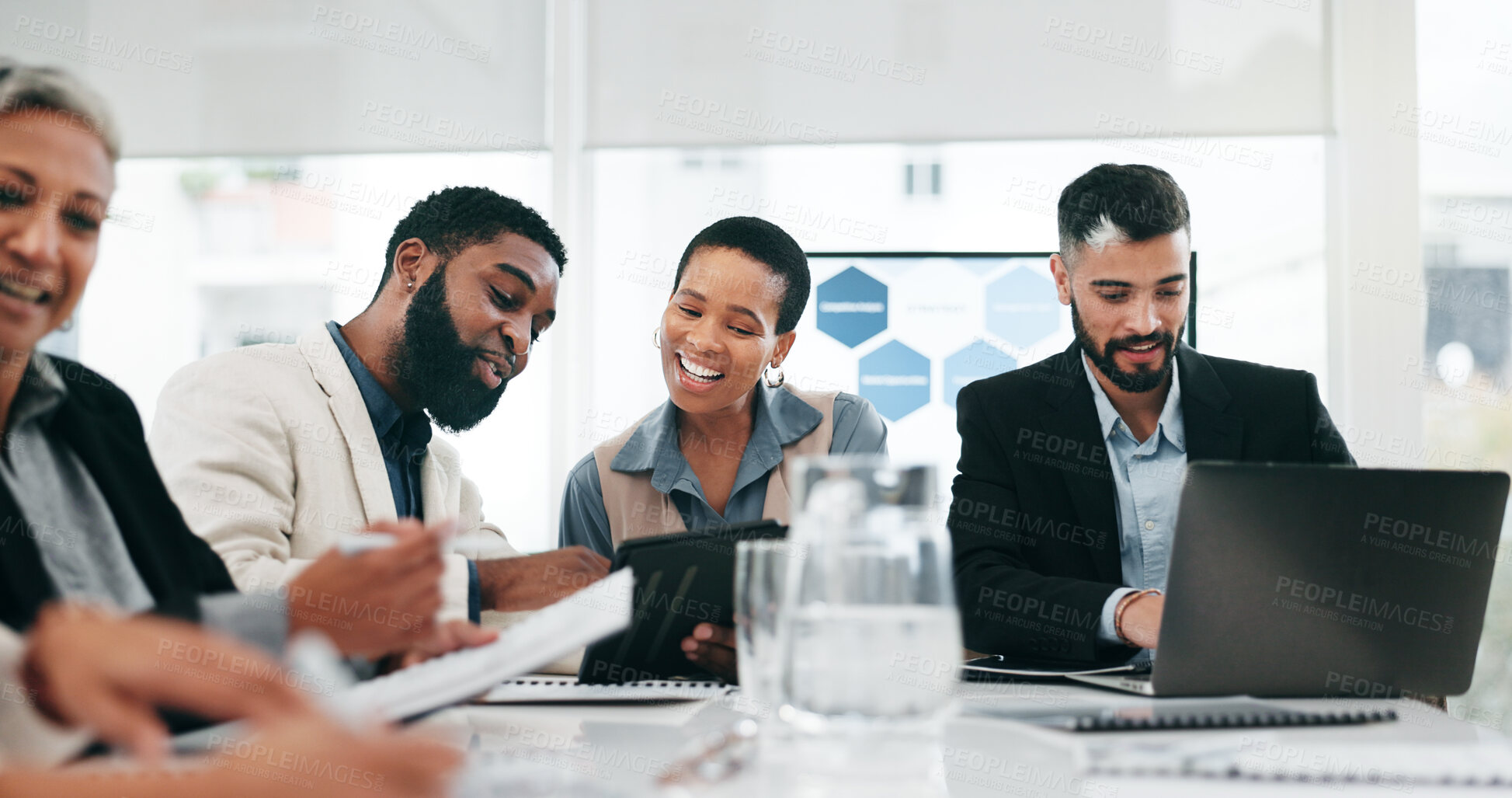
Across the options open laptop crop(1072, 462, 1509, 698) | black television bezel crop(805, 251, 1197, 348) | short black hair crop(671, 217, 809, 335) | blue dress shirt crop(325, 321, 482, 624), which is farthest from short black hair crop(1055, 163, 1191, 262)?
blue dress shirt crop(325, 321, 482, 624)

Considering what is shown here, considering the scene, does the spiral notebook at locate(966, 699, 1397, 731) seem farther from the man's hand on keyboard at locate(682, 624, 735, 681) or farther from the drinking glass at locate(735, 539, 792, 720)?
the man's hand on keyboard at locate(682, 624, 735, 681)

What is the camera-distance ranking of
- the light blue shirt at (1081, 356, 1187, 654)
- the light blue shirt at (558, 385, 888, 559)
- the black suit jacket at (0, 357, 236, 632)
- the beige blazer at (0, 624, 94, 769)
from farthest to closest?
the light blue shirt at (558, 385, 888, 559), the light blue shirt at (1081, 356, 1187, 654), the black suit jacket at (0, 357, 236, 632), the beige blazer at (0, 624, 94, 769)

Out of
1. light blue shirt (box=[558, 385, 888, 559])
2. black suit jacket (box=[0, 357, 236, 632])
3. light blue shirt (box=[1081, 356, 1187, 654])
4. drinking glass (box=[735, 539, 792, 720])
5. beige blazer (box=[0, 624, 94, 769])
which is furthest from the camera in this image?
light blue shirt (box=[558, 385, 888, 559])

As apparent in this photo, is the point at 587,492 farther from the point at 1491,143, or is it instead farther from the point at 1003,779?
the point at 1491,143

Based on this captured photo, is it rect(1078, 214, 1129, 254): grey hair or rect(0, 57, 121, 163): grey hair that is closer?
rect(0, 57, 121, 163): grey hair

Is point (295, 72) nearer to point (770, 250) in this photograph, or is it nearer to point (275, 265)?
point (275, 265)

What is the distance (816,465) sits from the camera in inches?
33.0

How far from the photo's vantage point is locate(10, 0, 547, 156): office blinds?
338 centimetres

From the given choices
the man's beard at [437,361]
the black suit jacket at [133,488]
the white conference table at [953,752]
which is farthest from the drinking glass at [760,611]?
the man's beard at [437,361]

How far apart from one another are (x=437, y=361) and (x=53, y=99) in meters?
1.01

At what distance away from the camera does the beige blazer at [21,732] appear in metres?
0.71

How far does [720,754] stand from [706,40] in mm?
2921

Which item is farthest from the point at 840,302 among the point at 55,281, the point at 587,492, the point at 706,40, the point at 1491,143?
the point at 55,281

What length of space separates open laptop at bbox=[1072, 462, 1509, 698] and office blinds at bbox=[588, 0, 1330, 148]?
2.24 meters
